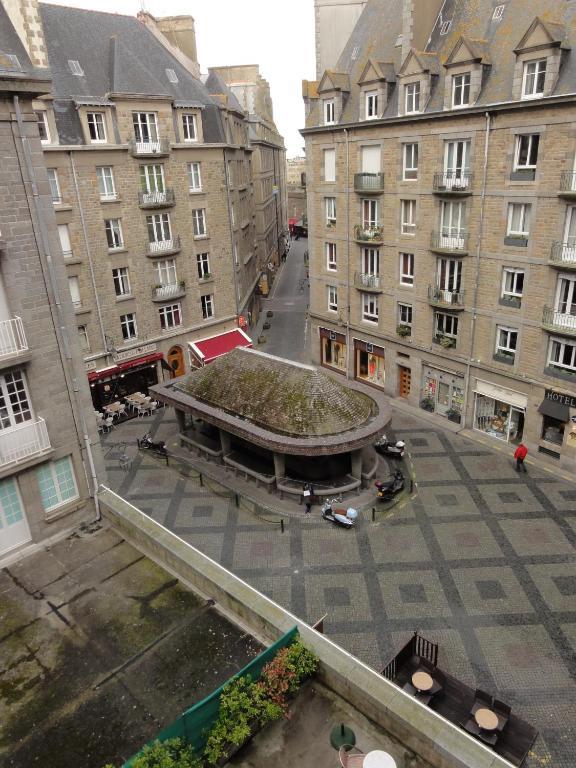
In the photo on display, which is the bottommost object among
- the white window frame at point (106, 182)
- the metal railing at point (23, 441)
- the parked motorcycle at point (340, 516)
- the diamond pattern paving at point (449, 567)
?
the diamond pattern paving at point (449, 567)

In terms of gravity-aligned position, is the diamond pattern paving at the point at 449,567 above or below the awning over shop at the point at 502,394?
below

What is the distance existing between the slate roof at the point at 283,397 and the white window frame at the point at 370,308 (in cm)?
1086

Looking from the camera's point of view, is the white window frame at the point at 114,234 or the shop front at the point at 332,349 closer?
the white window frame at the point at 114,234

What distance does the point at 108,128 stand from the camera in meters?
33.0

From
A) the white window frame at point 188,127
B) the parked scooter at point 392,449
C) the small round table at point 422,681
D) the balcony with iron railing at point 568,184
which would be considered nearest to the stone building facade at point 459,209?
the balcony with iron railing at point 568,184

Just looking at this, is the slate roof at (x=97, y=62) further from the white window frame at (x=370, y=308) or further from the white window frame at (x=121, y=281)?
the white window frame at (x=370, y=308)

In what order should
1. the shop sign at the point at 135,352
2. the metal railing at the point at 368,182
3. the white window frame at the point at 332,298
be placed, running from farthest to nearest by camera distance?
the white window frame at the point at 332,298, the shop sign at the point at 135,352, the metal railing at the point at 368,182

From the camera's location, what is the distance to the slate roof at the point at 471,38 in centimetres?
2584

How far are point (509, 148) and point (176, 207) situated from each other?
21.5 metres

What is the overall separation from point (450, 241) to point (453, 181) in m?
3.34

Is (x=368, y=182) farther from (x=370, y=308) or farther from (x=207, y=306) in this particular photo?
(x=207, y=306)

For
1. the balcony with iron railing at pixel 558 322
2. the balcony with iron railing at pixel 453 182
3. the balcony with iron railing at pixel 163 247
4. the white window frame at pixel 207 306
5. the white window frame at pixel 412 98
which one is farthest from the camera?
the white window frame at pixel 207 306

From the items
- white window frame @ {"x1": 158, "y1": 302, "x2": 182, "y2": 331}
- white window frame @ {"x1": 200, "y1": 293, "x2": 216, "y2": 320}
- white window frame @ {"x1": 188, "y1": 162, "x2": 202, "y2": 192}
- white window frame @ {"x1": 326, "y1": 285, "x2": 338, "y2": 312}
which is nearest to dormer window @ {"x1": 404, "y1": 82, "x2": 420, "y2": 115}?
white window frame @ {"x1": 326, "y1": 285, "x2": 338, "y2": 312}

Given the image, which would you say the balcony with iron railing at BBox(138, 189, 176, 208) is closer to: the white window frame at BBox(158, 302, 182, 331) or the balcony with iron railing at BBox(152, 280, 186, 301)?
the balcony with iron railing at BBox(152, 280, 186, 301)
